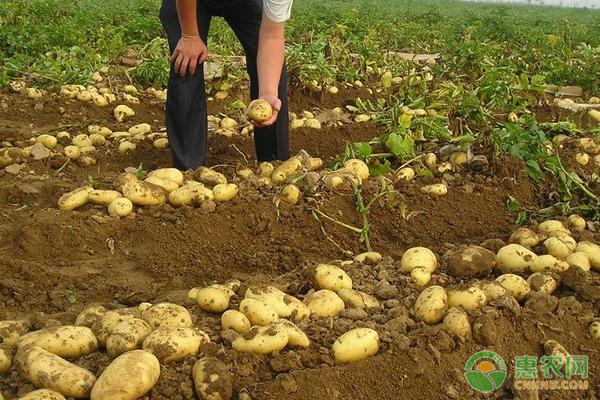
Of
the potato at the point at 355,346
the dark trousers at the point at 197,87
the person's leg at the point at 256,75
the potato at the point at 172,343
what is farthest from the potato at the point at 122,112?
the potato at the point at 355,346

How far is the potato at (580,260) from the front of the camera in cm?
270

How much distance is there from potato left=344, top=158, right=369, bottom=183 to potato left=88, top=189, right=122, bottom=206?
1196 mm

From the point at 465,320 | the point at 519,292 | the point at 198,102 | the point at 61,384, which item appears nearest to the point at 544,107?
the point at 198,102

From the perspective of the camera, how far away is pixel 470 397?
2.03 meters

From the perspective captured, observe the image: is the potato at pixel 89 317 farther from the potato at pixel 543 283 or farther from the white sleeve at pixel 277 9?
the white sleeve at pixel 277 9

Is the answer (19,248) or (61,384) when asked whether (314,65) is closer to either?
(19,248)

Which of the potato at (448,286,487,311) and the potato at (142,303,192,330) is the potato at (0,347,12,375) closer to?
the potato at (142,303,192,330)

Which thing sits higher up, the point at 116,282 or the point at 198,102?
the point at 198,102

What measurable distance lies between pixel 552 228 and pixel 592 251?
343 mm

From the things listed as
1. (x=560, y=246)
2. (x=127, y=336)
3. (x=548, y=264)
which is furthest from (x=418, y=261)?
(x=127, y=336)

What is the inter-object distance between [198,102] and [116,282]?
1486 mm

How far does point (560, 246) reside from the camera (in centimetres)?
286

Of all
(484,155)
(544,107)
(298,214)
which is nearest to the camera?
(298,214)

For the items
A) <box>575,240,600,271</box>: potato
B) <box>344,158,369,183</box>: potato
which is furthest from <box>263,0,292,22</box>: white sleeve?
<box>575,240,600,271</box>: potato
